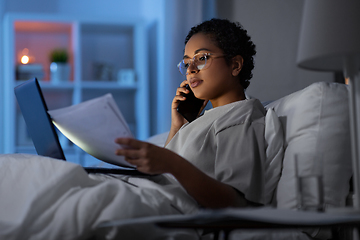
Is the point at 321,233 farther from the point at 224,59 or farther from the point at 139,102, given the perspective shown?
the point at 139,102

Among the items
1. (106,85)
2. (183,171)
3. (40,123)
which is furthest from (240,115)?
(106,85)

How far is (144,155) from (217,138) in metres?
Result: 0.39

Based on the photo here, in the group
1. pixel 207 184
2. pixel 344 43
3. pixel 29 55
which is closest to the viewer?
pixel 344 43

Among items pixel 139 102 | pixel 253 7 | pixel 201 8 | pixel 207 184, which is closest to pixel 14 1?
pixel 139 102

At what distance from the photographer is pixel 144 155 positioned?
86cm

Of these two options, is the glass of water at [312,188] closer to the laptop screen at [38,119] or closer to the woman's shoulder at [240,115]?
the woman's shoulder at [240,115]

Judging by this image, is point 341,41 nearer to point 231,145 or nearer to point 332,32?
point 332,32

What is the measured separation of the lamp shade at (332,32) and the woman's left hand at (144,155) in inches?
15.6

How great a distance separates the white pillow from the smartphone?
1.66 ft

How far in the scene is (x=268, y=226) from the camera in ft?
2.31

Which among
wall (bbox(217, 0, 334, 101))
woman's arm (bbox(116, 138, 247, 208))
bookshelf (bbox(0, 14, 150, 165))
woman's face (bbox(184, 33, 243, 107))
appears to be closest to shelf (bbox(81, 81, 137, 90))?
bookshelf (bbox(0, 14, 150, 165))

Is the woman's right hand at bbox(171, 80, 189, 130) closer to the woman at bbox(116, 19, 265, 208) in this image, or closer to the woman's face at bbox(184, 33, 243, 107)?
the woman at bbox(116, 19, 265, 208)

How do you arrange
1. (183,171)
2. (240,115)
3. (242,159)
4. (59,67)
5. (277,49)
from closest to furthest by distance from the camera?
1. (183,171)
2. (242,159)
3. (240,115)
4. (277,49)
5. (59,67)

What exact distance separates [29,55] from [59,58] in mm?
429
